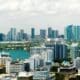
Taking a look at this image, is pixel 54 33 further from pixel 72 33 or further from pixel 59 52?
pixel 59 52

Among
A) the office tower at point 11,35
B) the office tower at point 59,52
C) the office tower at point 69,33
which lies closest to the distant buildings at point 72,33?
the office tower at point 69,33

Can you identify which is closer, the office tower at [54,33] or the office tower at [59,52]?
the office tower at [59,52]

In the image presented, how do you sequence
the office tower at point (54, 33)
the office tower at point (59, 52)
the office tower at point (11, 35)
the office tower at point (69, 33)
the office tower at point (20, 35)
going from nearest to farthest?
1. the office tower at point (59, 52)
2. the office tower at point (69, 33)
3. the office tower at point (54, 33)
4. the office tower at point (11, 35)
5. the office tower at point (20, 35)

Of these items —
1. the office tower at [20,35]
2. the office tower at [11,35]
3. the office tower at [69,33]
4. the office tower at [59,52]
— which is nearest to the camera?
the office tower at [59,52]

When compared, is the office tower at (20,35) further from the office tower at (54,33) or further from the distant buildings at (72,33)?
the distant buildings at (72,33)

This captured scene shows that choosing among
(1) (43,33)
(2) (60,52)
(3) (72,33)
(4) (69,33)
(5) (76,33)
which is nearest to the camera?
(2) (60,52)

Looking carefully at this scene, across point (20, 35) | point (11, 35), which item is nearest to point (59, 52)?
point (11, 35)

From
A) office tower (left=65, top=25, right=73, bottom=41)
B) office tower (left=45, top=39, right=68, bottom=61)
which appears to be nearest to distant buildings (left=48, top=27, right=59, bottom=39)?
office tower (left=65, top=25, right=73, bottom=41)

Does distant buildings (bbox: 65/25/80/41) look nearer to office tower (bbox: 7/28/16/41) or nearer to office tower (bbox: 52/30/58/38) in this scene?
office tower (bbox: 52/30/58/38)

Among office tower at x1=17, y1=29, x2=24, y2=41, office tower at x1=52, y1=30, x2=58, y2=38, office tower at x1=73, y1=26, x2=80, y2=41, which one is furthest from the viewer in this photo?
office tower at x1=17, y1=29, x2=24, y2=41

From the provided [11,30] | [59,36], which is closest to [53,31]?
[59,36]

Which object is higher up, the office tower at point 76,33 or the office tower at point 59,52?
the office tower at point 76,33
